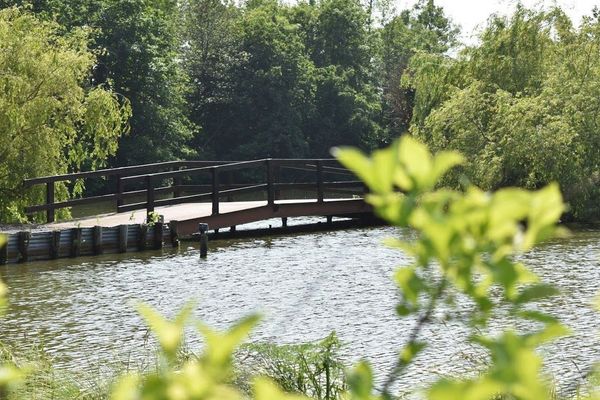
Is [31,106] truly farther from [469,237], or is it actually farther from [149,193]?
[469,237]

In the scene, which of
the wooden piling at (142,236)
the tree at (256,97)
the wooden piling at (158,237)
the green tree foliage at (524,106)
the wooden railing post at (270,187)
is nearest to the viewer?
the wooden piling at (142,236)

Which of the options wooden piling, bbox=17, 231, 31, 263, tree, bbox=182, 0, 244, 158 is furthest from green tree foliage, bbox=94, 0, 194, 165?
wooden piling, bbox=17, 231, 31, 263

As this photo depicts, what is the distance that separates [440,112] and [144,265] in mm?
9670

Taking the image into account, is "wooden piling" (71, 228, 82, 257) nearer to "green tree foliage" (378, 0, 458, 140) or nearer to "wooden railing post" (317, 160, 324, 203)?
"wooden railing post" (317, 160, 324, 203)

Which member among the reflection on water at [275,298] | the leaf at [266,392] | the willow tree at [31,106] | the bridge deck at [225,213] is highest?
the willow tree at [31,106]

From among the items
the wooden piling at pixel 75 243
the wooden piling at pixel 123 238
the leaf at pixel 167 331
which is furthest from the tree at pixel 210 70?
the leaf at pixel 167 331

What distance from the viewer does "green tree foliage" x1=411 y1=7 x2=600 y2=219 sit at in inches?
945

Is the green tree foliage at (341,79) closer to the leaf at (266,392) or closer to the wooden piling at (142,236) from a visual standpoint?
the wooden piling at (142,236)

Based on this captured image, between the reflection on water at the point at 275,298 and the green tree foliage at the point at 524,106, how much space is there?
2310mm

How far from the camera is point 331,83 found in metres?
51.2

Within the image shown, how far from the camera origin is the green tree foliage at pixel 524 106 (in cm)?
Answer: 2402

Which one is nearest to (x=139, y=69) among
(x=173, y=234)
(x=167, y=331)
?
(x=173, y=234)

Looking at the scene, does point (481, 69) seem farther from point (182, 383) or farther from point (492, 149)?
point (182, 383)

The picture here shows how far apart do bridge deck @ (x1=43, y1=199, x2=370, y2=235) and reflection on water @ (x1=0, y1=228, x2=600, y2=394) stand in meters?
0.60
